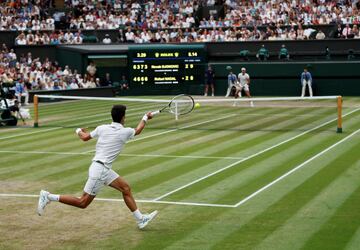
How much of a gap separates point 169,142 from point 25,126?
8242 millimetres

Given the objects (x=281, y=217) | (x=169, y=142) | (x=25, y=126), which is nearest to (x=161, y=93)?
(x=25, y=126)

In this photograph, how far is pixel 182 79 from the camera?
51062mm

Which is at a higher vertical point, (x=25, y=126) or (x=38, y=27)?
(x=38, y=27)

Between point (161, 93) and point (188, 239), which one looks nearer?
point (188, 239)

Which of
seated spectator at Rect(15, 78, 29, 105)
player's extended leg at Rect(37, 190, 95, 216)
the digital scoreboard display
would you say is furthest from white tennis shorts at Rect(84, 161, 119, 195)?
the digital scoreboard display

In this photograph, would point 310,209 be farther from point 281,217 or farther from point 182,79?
point 182,79

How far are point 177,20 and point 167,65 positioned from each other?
21.9ft

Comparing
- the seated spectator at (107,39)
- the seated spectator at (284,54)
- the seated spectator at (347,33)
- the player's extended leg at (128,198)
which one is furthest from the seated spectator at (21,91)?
the player's extended leg at (128,198)

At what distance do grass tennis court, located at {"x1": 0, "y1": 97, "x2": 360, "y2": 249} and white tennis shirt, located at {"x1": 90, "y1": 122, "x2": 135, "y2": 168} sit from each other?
1.20 meters

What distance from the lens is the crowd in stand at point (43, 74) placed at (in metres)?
47.7

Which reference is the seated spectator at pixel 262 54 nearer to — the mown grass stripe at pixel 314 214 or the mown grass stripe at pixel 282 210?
the mown grass stripe at pixel 282 210

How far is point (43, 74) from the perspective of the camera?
49.0 meters

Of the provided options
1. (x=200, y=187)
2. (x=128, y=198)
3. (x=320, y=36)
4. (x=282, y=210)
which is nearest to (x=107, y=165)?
(x=128, y=198)

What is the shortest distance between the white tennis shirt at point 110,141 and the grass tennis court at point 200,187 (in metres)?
1.20
